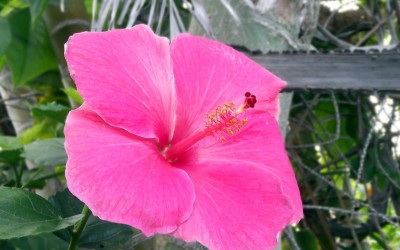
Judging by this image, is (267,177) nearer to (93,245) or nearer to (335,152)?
(93,245)

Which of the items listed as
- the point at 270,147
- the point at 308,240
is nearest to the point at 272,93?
the point at 270,147

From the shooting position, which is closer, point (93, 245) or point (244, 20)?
point (93, 245)

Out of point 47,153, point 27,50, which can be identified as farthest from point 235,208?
point 27,50

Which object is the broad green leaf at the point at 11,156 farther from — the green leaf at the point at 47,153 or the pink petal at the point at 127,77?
the pink petal at the point at 127,77

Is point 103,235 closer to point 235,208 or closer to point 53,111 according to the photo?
point 235,208

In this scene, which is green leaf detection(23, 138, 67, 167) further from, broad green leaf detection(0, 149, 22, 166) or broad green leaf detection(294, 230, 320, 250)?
broad green leaf detection(294, 230, 320, 250)

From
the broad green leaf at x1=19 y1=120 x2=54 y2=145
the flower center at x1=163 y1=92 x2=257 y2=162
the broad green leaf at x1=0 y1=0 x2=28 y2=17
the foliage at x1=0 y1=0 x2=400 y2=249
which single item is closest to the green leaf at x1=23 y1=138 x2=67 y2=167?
the foliage at x1=0 y1=0 x2=400 y2=249
